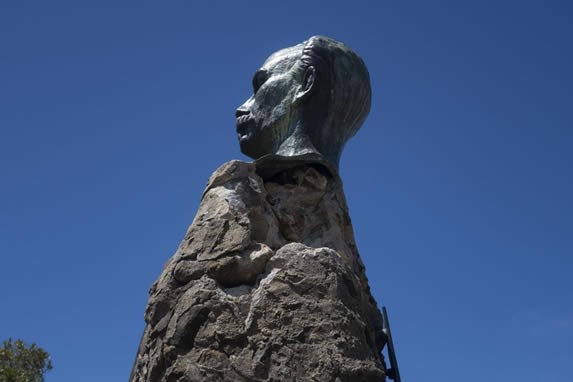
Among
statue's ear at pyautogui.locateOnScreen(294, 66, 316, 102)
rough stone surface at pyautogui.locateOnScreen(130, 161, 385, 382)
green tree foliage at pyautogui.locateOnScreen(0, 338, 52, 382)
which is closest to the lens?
rough stone surface at pyautogui.locateOnScreen(130, 161, 385, 382)

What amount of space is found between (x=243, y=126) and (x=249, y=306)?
2.05 m

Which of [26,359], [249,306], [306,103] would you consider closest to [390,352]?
[249,306]

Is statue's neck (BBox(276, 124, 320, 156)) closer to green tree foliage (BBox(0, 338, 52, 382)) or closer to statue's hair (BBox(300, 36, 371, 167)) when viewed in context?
statue's hair (BBox(300, 36, 371, 167))

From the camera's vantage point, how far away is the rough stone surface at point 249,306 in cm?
382

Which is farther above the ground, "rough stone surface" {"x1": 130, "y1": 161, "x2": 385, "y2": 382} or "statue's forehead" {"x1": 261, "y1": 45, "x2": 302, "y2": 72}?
"statue's forehead" {"x1": 261, "y1": 45, "x2": 302, "y2": 72}

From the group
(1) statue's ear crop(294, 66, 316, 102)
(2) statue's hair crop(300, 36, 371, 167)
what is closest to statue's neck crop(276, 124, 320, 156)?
(2) statue's hair crop(300, 36, 371, 167)

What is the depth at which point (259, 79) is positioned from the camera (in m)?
5.81

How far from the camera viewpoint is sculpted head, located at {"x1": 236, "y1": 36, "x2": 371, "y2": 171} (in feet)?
17.9

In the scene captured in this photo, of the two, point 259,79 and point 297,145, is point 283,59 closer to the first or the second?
point 259,79

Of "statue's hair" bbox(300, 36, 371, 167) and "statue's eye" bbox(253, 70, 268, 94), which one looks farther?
"statue's eye" bbox(253, 70, 268, 94)

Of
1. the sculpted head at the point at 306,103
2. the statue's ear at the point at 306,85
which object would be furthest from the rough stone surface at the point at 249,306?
the statue's ear at the point at 306,85

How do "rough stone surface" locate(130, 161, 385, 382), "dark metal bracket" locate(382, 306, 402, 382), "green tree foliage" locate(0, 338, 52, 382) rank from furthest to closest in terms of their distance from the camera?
"green tree foliage" locate(0, 338, 52, 382) < "dark metal bracket" locate(382, 306, 402, 382) < "rough stone surface" locate(130, 161, 385, 382)

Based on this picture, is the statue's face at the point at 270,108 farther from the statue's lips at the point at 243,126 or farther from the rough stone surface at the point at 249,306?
the rough stone surface at the point at 249,306

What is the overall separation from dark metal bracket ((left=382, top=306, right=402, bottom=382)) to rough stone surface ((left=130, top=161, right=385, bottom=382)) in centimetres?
8
